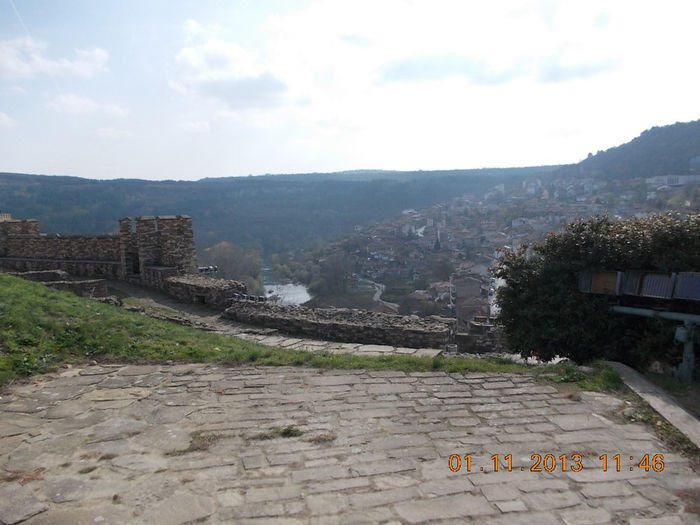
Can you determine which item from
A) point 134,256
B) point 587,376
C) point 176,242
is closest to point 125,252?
point 134,256

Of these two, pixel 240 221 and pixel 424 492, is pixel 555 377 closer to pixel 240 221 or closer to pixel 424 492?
pixel 424 492

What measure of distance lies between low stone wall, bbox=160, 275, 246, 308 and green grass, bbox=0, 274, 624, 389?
393cm

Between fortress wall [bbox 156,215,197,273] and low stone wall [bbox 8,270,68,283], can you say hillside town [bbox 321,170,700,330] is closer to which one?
fortress wall [bbox 156,215,197,273]

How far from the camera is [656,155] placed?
1811 inches

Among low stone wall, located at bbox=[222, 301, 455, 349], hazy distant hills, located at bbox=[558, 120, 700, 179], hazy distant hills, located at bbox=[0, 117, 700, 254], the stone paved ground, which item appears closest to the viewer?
the stone paved ground

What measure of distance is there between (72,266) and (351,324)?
34.5 feet

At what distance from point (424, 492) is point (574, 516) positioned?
35.9 inches

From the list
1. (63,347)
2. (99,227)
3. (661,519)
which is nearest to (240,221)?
(99,227)

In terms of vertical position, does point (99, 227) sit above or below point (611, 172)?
below

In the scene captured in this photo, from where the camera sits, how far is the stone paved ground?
2984 mm

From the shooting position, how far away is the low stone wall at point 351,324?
28.5ft

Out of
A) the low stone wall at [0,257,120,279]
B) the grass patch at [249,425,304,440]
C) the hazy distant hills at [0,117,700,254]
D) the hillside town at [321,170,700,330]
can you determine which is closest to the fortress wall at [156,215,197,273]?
the low stone wall at [0,257,120,279]

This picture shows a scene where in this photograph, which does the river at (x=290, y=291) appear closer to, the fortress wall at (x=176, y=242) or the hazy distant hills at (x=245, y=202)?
the hazy distant hills at (x=245, y=202)

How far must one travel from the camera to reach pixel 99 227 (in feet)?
174
